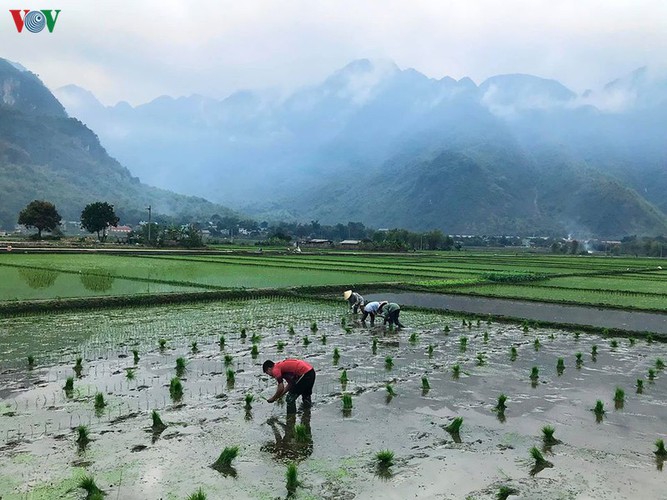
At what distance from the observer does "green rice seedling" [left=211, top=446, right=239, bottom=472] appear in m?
7.61

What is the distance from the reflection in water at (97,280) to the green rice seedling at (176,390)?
49.6 ft

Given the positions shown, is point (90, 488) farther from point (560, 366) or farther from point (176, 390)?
point (560, 366)

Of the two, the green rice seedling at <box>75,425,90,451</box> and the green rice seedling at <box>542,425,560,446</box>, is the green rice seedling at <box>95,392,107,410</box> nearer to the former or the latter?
the green rice seedling at <box>75,425,90,451</box>

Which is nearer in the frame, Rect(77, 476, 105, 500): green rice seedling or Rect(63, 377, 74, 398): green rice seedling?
Rect(77, 476, 105, 500): green rice seedling

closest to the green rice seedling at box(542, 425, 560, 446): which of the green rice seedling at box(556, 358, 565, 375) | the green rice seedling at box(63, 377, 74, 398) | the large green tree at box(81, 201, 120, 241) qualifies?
the green rice seedling at box(556, 358, 565, 375)

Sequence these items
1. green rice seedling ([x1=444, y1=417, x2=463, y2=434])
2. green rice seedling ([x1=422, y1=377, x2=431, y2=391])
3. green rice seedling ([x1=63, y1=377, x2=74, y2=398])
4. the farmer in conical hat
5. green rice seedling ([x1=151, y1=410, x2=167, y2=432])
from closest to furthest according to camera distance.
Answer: green rice seedling ([x1=151, y1=410, x2=167, y2=432]) → green rice seedling ([x1=444, y1=417, x2=463, y2=434]) → green rice seedling ([x1=63, y1=377, x2=74, y2=398]) → green rice seedling ([x1=422, y1=377, x2=431, y2=391]) → the farmer in conical hat

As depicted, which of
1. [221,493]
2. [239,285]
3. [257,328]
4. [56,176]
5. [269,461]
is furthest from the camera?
[56,176]

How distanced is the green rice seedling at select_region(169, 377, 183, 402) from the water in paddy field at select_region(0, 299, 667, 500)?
4.6 inches

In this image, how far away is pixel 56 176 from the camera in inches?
6427

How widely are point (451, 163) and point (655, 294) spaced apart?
533ft

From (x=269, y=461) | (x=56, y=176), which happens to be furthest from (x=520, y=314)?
(x=56, y=176)

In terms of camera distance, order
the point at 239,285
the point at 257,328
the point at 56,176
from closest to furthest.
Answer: the point at 257,328 < the point at 239,285 < the point at 56,176

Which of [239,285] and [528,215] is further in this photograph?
[528,215]

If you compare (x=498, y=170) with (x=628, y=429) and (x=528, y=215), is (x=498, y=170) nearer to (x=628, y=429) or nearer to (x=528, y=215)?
(x=528, y=215)
